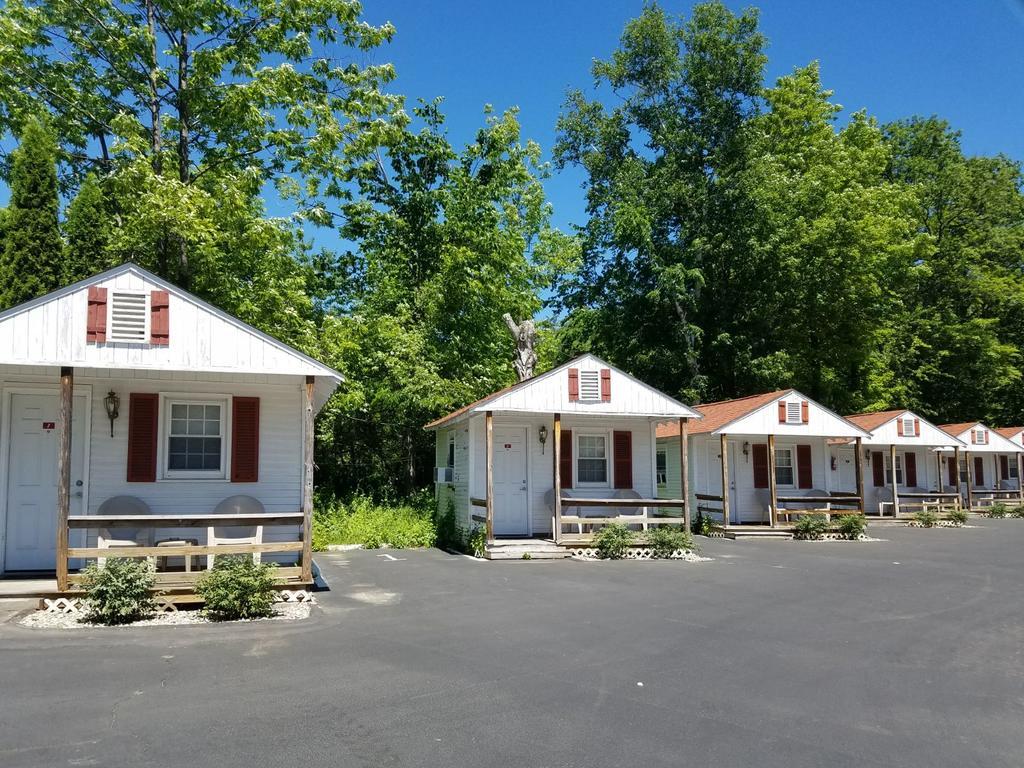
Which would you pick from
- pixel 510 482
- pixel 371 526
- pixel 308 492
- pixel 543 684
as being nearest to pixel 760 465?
pixel 510 482

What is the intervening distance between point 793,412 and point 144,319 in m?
18.1

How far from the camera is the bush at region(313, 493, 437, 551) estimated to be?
1797 cm

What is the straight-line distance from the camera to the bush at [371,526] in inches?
707

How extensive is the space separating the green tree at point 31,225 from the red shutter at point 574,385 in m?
11.3

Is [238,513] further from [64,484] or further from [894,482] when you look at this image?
[894,482]

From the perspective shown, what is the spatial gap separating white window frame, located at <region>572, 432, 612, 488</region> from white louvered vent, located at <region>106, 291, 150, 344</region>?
1108cm

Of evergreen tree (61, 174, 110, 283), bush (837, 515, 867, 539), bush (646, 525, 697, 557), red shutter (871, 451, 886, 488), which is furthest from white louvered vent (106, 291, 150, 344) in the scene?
red shutter (871, 451, 886, 488)

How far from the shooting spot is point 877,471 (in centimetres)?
2938

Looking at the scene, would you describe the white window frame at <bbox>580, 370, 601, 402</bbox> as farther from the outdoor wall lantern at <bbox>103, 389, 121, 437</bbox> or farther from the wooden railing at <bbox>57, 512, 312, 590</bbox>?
the outdoor wall lantern at <bbox>103, 389, 121, 437</bbox>

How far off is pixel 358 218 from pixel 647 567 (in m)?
17.7

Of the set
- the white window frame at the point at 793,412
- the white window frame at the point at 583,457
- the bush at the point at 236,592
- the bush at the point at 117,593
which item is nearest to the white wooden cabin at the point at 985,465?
the white window frame at the point at 793,412

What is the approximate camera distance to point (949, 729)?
5.49 meters

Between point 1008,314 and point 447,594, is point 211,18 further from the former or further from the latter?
point 1008,314

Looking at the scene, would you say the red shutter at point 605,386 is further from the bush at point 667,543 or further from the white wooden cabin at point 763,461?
the white wooden cabin at point 763,461
